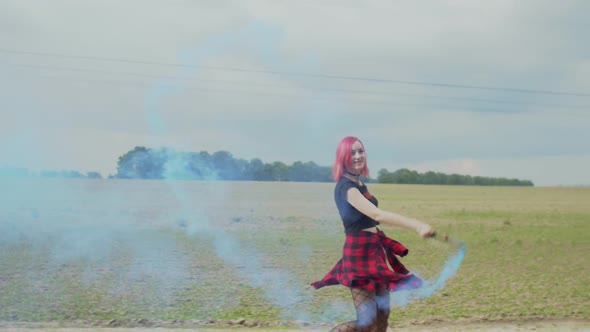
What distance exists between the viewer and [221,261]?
42.0 feet

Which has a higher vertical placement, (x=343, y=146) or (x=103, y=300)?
(x=343, y=146)

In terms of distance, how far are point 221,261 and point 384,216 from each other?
8.92 metres

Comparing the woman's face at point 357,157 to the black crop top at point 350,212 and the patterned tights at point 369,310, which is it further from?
the patterned tights at point 369,310

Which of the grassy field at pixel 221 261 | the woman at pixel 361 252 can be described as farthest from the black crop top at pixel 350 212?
the grassy field at pixel 221 261

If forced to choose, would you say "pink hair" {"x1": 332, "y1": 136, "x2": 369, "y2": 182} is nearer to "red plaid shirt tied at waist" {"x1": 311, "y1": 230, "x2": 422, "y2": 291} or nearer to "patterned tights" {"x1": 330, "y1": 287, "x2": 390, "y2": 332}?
"red plaid shirt tied at waist" {"x1": 311, "y1": 230, "x2": 422, "y2": 291}

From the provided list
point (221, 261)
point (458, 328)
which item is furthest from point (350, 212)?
point (221, 261)

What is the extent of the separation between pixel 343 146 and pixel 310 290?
5.24 meters

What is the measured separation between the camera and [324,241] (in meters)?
18.4

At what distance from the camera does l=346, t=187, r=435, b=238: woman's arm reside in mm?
4098

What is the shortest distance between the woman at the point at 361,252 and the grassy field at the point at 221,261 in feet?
1.47

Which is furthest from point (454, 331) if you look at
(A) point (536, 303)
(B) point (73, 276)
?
(B) point (73, 276)

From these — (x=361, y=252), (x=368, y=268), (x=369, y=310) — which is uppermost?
(x=361, y=252)

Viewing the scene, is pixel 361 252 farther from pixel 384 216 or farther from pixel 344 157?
pixel 344 157

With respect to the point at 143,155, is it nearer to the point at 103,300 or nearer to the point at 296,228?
the point at 103,300
